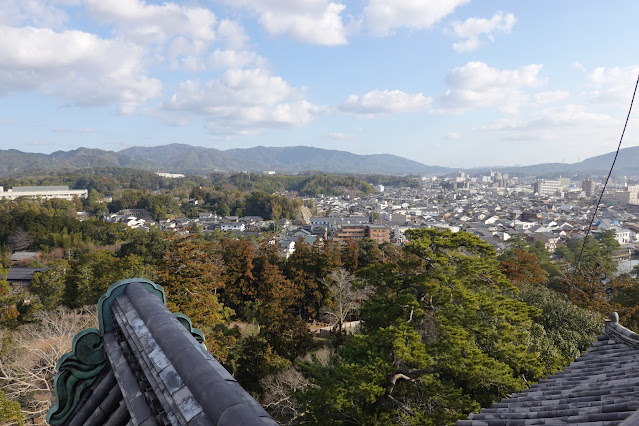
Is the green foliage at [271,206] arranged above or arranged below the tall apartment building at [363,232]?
above

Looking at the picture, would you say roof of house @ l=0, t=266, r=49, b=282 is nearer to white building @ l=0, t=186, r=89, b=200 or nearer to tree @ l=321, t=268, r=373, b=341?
tree @ l=321, t=268, r=373, b=341

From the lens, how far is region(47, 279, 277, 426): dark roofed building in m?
1.28

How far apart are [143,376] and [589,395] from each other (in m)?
3.09

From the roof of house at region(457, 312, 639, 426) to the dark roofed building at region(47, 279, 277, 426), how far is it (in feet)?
4.88

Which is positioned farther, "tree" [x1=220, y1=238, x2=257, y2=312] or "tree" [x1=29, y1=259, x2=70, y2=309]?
"tree" [x1=220, y1=238, x2=257, y2=312]

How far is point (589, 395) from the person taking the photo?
A: 2.80 metres

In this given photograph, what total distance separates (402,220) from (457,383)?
49496mm

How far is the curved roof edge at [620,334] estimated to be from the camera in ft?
12.4

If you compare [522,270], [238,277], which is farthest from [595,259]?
[238,277]

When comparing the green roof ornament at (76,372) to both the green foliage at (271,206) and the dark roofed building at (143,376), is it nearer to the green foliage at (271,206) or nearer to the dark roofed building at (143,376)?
the dark roofed building at (143,376)

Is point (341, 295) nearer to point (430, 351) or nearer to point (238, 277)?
point (238, 277)

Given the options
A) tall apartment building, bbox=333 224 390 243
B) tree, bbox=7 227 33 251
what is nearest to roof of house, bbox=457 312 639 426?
tree, bbox=7 227 33 251

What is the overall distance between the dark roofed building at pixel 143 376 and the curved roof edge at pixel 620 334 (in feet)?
13.8

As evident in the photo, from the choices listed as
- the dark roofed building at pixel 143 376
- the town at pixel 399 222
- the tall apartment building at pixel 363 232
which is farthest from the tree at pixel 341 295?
the tall apartment building at pixel 363 232
